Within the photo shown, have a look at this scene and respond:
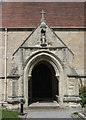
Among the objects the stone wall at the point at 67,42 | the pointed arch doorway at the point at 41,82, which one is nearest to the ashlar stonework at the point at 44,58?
the stone wall at the point at 67,42

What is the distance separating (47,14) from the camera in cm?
2444

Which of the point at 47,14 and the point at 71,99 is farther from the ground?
the point at 47,14

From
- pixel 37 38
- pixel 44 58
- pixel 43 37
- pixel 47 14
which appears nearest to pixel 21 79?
pixel 44 58

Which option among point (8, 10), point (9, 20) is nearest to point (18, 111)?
point (9, 20)

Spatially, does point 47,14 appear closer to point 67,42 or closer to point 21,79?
point 67,42

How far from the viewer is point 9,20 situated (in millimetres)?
23594

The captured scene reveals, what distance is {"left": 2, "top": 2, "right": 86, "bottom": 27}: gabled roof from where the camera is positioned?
923 inches

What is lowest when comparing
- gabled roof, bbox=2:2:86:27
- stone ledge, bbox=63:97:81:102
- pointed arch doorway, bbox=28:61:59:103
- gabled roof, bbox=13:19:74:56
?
stone ledge, bbox=63:97:81:102

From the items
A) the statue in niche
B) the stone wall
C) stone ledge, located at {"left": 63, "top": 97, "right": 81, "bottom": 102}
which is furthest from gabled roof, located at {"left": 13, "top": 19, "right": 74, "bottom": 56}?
the stone wall

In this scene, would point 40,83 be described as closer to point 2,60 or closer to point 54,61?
point 2,60

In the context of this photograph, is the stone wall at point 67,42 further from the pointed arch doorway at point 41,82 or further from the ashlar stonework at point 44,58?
the ashlar stonework at point 44,58

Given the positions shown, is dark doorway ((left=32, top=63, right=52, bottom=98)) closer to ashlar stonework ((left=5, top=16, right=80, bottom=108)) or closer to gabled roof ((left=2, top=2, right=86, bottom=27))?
gabled roof ((left=2, top=2, right=86, bottom=27))

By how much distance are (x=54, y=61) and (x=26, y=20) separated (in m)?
6.94

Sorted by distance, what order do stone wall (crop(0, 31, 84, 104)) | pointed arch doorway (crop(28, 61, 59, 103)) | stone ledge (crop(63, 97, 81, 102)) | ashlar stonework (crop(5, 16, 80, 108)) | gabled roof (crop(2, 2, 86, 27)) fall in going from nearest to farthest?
1. stone ledge (crop(63, 97, 81, 102))
2. ashlar stonework (crop(5, 16, 80, 108))
3. stone wall (crop(0, 31, 84, 104))
4. gabled roof (crop(2, 2, 86, 27))
5. pointed arch doorway (crop(28, 61, 59, 103))
